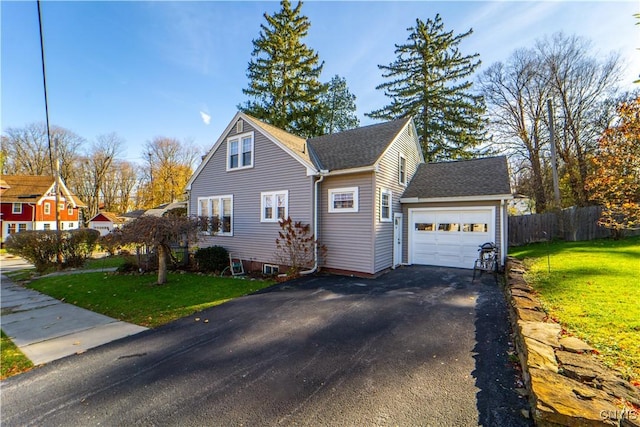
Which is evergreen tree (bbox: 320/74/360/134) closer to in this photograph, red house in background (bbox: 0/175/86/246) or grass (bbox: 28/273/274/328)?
grass (bbox: 28/273/274/328)

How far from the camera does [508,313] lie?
578cm

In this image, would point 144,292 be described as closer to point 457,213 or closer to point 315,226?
point 315,226

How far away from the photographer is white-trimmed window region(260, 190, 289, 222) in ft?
35.9

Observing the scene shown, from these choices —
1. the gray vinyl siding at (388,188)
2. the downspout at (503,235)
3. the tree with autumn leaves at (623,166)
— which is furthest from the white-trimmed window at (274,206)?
the tree with autumn leaves at (623,166)

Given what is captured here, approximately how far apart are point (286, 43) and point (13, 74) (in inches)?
771

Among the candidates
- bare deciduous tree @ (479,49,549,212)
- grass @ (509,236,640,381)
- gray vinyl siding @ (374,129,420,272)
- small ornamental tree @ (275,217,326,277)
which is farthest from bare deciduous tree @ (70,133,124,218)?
grass @ (509,236,640,381)

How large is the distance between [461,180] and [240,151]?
981 centimetres

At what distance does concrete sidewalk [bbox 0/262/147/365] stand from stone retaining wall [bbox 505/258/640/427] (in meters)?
6.59

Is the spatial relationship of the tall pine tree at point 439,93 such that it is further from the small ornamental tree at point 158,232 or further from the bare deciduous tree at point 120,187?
the bare deciduous tree at point 120,187

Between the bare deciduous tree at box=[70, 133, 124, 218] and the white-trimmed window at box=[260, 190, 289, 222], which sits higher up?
the bare deciduous tree at box=[70, 133, 124, 218]

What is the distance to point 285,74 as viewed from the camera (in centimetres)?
2388

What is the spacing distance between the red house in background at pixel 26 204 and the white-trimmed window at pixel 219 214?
29730 millimetres

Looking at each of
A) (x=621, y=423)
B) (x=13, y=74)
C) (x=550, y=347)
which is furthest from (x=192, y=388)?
(x=13, y=74)

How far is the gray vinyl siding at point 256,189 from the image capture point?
10.6m
